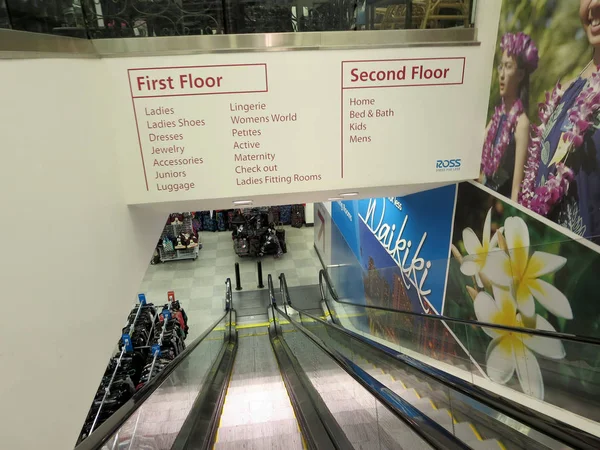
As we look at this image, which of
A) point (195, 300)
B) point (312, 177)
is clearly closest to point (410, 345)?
point (312, 177)

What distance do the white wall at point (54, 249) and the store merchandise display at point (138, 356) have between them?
107 inches

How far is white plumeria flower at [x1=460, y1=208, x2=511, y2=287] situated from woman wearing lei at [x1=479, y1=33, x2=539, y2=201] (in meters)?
0.39

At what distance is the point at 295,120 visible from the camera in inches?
129

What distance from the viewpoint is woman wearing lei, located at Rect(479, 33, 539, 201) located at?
289 centimetres

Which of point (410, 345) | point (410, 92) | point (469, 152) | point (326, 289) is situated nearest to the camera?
point (410, 92)

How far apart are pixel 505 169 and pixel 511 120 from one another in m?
0.39

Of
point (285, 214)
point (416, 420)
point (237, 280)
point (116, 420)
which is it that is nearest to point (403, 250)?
point (416, 420)

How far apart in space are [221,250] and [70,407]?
406 inches

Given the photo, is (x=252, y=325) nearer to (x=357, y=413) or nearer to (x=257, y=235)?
(x=257, y=235)

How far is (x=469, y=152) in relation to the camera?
11.6 ft

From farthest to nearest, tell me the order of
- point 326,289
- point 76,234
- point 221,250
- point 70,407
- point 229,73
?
point 221,250 → point 326,289 → point 229,73 → point 76,234 → point 70,407

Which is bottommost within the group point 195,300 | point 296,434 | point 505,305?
point 195,300

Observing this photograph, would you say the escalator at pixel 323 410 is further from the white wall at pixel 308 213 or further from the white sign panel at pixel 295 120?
the white wall at pixel 308 213

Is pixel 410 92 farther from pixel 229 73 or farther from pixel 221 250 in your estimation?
pixel 221 250
